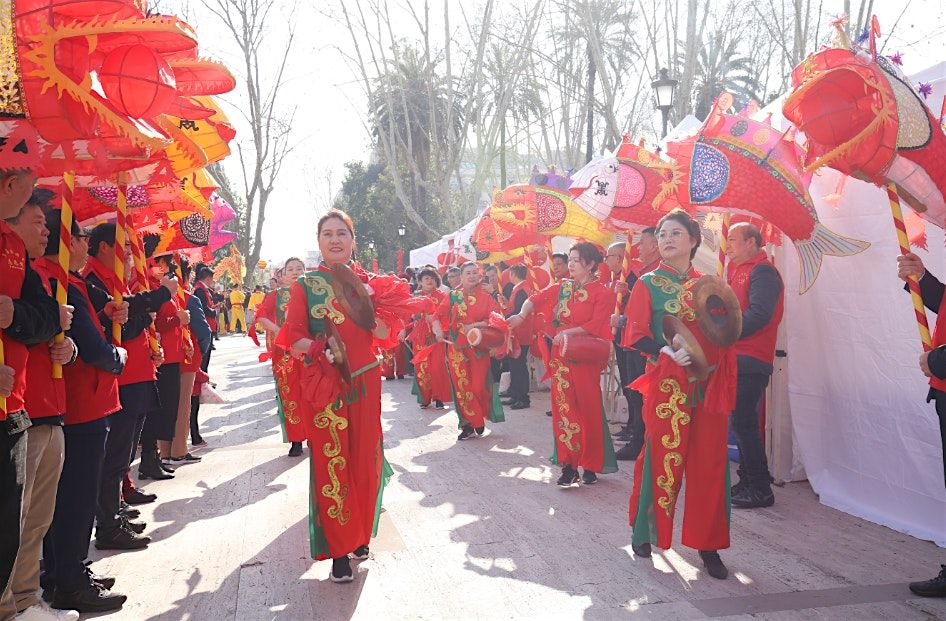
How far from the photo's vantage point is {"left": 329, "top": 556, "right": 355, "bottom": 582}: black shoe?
3.84 meters

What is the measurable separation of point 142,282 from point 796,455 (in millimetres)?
4776

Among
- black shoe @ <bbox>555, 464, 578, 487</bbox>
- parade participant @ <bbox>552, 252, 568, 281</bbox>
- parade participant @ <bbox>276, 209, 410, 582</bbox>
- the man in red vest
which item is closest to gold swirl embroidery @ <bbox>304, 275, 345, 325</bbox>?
parade participant @ <bbox>276, 209, 410, 582</bbox>

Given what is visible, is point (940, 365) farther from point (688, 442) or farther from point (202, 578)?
point (202, 578)

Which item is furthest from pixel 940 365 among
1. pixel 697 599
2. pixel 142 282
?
pixel 142 282

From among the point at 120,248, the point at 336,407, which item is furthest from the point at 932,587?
the point at 120,248

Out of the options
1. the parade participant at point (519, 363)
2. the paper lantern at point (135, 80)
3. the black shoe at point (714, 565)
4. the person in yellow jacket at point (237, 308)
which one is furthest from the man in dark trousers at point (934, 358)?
the person in yellow jacket at point (237, 308)

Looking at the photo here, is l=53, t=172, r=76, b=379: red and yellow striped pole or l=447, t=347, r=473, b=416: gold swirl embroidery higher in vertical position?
l=53, t=172, r=76, b=379: red and yellow striped pole

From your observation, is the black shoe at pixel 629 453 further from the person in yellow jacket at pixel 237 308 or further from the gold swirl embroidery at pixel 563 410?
the person in yellow jacket at pixel 237 308

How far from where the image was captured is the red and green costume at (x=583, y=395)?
5688 mm

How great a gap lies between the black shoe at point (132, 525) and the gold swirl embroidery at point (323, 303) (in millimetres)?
1810

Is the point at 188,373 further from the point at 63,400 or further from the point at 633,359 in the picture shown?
the point at 633,359

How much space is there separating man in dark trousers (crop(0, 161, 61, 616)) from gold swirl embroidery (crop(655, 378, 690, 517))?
9.31ft

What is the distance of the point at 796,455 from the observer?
5727mm

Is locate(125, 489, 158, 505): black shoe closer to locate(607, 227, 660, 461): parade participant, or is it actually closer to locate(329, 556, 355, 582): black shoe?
locate(329, 556, 355, 582): black shoe
